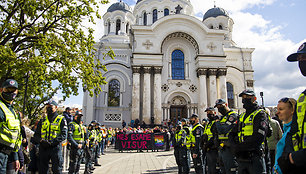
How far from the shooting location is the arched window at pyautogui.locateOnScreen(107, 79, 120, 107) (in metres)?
27.5

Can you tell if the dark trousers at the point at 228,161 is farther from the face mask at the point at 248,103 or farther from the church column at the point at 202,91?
the church column at the point at 202,91

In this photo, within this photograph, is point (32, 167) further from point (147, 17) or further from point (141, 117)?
point (147, 17)

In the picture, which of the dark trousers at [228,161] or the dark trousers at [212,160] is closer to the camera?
the dark trousers at [228,161]

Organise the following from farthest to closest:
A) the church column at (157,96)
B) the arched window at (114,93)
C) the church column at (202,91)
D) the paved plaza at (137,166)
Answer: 1. the arched window at (114,93)
2. the church column at (202,91)
3. the church column at (157,96)
4. the paved plaza at (137,166)

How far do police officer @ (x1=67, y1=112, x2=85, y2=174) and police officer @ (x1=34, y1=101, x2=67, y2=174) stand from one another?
1367mm

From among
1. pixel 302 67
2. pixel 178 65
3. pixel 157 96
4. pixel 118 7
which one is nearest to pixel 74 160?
pixel 302 67

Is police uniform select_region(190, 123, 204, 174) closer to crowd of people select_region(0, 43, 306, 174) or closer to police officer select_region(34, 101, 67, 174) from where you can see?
crowd of people select_region(0, 43, 306, 174)

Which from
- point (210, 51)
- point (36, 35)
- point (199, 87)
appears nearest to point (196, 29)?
point (210, 51)

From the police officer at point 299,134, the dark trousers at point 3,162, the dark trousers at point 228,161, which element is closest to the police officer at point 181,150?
the dark trousers at point 228,161

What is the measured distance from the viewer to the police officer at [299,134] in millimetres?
1828

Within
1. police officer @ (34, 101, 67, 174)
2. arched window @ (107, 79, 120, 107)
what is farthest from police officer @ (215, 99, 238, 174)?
arched window @ (107, 79, 120, 107)

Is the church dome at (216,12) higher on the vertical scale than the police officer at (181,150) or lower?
higher

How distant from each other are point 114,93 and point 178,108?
27.6 feet

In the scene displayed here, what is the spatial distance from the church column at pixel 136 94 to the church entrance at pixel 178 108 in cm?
460
